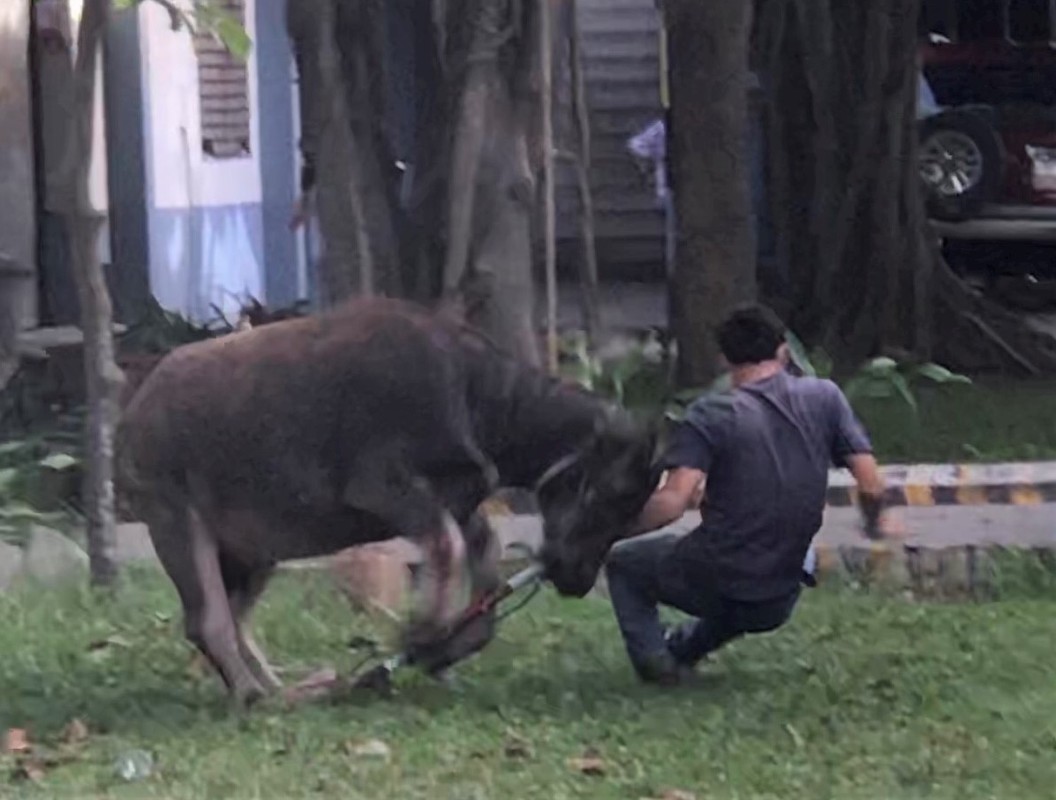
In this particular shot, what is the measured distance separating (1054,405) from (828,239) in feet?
7.20

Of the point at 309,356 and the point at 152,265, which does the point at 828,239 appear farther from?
the point at 309,356

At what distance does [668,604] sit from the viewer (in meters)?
8.48

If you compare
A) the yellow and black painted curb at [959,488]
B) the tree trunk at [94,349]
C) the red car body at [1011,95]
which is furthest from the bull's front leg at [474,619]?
the red car body at [1011,95]

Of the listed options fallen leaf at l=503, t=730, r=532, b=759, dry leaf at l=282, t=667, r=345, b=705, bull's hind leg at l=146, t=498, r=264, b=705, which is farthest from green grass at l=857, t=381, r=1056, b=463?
fallen leaf at l=503, t=730, r=532, b=759

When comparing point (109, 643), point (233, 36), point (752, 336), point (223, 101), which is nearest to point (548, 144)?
point (233, 36)

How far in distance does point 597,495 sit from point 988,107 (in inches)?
606

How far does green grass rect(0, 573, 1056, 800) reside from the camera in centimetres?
726

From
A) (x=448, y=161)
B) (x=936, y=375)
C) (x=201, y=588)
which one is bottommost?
(x=936, y=375)

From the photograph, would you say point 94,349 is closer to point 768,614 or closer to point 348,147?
point 348,147

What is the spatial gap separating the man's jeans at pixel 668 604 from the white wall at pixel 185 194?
337 inches

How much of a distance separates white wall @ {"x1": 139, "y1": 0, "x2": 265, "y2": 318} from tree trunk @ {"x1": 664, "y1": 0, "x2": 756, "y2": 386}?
12.1ft

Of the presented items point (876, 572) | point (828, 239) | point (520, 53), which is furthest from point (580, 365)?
point (828, 239)

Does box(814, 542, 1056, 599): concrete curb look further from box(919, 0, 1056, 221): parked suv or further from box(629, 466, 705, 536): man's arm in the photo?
box(919, 0, 1056, 221): parked suv

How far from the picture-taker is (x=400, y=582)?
9.84 meters
